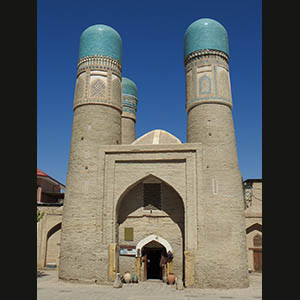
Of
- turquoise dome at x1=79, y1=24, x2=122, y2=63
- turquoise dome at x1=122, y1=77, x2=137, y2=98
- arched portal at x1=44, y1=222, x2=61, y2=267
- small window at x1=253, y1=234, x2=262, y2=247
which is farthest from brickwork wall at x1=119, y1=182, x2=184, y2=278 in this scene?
turquoise dome at x1=122, y1=77, x2=137, y2=98

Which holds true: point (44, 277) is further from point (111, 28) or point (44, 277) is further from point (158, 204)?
point (111, 28)

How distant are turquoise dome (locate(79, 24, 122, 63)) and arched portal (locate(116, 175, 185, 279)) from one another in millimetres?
7707

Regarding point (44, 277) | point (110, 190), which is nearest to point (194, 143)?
point (110, 190)

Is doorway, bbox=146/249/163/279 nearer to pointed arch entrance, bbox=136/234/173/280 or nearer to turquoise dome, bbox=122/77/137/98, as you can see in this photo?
pointed arch entrance, bbox=136/234/173/280

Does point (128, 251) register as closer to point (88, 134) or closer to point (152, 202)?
point (152, 202)

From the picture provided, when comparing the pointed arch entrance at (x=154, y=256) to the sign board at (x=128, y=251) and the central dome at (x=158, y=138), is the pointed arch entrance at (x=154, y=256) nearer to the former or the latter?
the sign board at (x=128, y=251)

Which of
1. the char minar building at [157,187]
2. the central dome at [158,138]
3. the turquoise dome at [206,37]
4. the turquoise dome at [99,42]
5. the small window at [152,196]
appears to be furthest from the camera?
the central dome at [158,138]

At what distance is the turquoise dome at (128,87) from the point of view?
2791 centimetres

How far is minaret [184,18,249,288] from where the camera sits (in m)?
15.3

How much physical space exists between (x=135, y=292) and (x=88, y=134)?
322 inches

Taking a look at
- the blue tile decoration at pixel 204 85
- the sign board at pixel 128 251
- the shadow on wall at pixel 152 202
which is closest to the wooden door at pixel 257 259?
the shadow on wall at pixel 152 202

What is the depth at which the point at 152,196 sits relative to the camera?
17.7 m

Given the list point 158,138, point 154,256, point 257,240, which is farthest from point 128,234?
point 257,240

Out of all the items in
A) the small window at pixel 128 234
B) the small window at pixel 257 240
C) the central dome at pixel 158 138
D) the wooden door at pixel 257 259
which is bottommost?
the wooden door at pixel 257 259
